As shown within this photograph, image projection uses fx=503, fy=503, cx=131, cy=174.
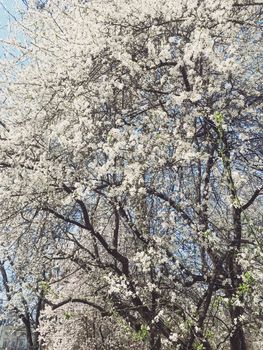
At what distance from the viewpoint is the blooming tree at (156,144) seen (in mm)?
4746

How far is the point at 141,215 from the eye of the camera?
515cm

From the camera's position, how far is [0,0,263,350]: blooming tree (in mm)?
4746

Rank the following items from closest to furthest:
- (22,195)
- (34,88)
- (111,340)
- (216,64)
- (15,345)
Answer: (216,64) < (22,195) < (34,88) < (111,340) < (15,345)

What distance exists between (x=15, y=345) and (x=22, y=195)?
110 feet

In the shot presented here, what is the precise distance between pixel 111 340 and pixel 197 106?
248 inches

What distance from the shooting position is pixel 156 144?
4770 millimetres

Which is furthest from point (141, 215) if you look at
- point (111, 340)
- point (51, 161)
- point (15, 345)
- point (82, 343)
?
point (15, 345)

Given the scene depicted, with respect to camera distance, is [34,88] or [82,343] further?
[82,343]

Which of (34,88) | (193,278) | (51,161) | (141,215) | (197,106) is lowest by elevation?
(193,278)

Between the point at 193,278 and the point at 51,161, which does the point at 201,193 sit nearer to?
the point at 193,278

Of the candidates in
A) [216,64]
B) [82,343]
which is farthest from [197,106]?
[82,343]

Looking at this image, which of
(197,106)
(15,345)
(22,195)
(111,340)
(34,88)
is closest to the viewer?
(197,106)

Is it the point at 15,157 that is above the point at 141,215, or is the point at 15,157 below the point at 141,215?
above

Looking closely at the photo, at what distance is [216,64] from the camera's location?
4.60 metres
